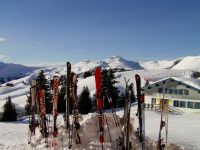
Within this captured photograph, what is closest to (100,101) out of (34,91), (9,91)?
(34,91)

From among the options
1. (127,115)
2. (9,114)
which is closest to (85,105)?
(9,114)

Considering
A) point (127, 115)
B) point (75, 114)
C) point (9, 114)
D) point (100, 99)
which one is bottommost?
point (9, 114)

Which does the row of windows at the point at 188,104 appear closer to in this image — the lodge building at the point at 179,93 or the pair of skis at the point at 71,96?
the lodge building at the point at 179,93

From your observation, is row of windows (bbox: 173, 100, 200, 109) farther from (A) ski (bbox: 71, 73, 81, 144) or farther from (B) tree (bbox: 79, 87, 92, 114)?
(A) ski (bbox: 71, 73, 81, 144)

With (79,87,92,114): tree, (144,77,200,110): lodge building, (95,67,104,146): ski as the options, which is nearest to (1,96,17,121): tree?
(79,87,92,114): tree

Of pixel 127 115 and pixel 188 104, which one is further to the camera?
pixel 188 104

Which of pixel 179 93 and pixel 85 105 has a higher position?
pixel 179 93

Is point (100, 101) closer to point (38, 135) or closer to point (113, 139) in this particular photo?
point (113, 139)

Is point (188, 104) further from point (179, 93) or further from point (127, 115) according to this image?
point (127, 115)

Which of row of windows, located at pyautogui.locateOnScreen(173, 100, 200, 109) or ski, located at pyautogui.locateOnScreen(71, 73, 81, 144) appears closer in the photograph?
ski, located at pyautogui.locateOnScreen(71, 73, 81, 144)

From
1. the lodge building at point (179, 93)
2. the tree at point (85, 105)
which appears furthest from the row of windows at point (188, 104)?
the tree at point (85, 105)

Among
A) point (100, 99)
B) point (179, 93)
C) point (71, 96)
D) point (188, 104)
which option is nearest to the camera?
point (100, 99)

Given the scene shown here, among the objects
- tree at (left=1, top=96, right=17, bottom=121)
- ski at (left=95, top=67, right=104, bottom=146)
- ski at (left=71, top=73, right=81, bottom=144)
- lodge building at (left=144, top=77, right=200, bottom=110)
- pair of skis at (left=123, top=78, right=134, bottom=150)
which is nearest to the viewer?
pair of skis at (left=123, top=78, right=134, bottom=150)

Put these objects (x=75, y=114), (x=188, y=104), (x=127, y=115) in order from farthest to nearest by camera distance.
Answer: (x=188, y=104)
(x=75, y=114)
(x=127, y=115)
